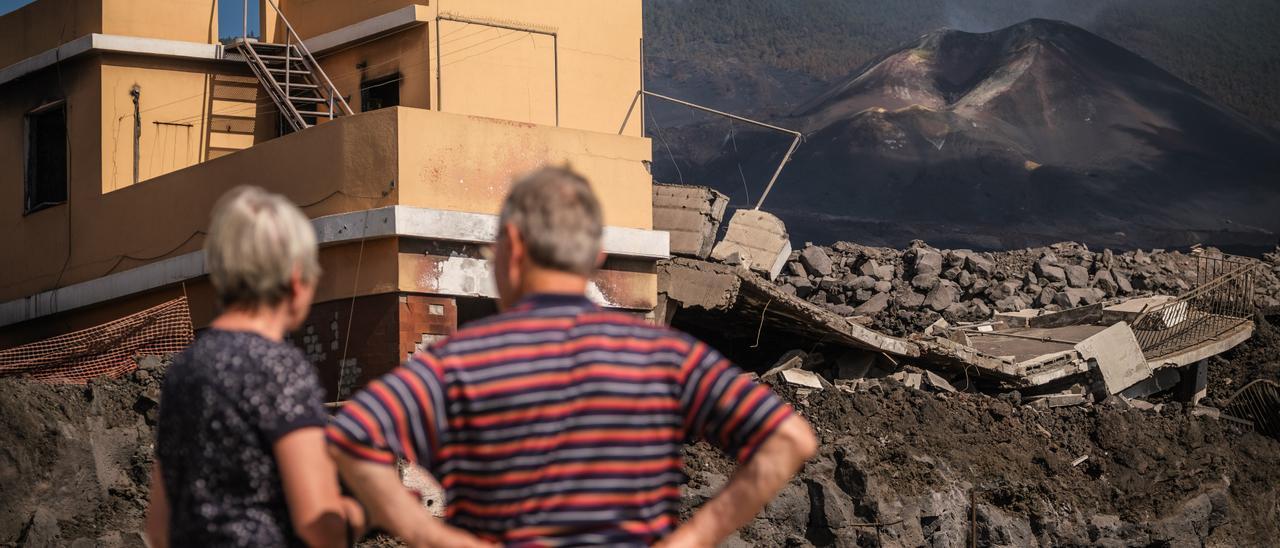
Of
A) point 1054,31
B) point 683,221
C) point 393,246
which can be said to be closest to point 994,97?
point 1054,31

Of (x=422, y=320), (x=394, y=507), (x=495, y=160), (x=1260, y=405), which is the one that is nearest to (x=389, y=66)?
(x=495, y=160)

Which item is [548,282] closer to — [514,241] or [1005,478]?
[514,241]

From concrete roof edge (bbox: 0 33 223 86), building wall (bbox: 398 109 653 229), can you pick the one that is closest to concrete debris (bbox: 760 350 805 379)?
building wall (bbox: 398 109 653 229)

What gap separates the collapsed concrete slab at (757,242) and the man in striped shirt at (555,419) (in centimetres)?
1672

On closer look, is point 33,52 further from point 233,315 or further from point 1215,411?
point 233,315

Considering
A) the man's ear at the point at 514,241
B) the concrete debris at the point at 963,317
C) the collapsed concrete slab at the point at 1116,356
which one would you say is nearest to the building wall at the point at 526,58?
the concrete debris at the point at 963,317

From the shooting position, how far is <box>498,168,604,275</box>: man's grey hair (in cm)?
383

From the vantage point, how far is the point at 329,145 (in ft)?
55.4

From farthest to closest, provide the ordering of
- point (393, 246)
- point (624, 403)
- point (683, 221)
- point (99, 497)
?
point (683, 221) < point (393, 246) < point (99, 497) < point (624, 403)

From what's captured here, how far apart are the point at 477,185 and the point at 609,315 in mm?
13099

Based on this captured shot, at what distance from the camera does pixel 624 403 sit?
12.5ft

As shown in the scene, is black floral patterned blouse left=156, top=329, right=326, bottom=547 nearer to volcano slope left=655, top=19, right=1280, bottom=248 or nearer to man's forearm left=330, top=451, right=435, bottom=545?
man's forearm left=330, top=451, right=435, bottom=545

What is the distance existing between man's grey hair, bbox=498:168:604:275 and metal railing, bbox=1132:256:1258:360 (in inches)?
807

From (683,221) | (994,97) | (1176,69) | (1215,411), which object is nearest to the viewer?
(683,221)
